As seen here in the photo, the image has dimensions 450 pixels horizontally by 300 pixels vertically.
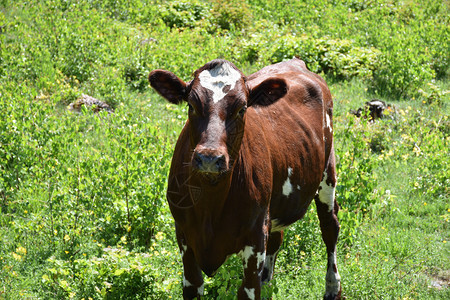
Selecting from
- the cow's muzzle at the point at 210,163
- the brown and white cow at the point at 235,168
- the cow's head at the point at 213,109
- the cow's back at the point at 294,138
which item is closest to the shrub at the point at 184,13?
the cow's back at the point at 294,138

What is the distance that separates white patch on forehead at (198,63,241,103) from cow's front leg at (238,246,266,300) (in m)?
1.39

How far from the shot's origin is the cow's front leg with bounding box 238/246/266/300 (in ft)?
16.1

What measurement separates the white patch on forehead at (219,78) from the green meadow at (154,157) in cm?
185

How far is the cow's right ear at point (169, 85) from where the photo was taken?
15.5 ft

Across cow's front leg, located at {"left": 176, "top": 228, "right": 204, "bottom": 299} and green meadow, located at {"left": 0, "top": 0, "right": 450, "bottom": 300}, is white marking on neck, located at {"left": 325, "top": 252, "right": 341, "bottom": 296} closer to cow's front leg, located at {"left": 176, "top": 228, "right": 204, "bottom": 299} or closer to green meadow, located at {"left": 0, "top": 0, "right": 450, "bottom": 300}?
green meadow, located at {"left": 0, "top": 0, "right": 450, "bottom": 300}

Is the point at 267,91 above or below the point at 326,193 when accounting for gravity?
above

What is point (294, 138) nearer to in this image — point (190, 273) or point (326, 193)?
point (326, 193)

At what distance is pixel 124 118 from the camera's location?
7.32m

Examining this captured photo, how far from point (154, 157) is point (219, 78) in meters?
3.09

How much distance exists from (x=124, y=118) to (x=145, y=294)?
2.40m

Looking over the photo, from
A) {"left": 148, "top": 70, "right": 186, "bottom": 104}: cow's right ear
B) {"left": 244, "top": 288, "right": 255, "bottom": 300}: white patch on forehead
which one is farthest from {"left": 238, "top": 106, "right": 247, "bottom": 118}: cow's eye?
{"left": 244, "top": 288, "right": 255, "bottom": 300}: white patch on forehead

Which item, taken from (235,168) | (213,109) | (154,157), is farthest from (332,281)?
(213,109)

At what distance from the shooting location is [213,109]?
4285 millimetres

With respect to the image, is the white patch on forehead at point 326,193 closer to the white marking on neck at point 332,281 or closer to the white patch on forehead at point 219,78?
the white marking on neck at point 332,281
